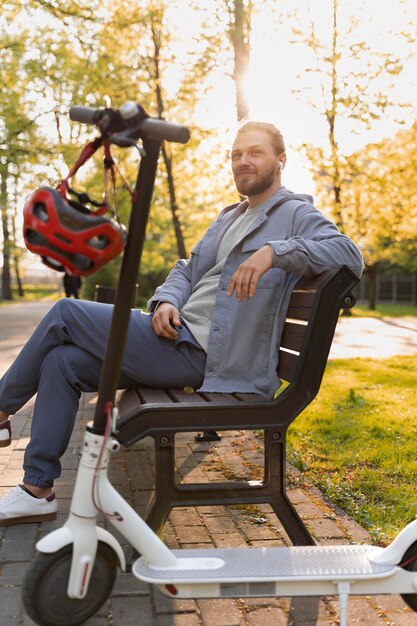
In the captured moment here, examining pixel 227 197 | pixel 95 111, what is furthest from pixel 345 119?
pixel 95 111

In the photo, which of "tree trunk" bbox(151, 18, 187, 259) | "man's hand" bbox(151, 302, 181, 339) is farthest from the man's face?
"tree trunk" bbox(151, 18, 187, 259)

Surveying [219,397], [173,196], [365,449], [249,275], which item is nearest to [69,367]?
[219,397]

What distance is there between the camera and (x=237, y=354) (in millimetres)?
3205

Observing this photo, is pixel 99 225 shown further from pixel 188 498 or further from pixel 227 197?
pixel 227 197

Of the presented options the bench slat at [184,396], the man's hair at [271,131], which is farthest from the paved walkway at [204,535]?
the man's hair at [271,131]

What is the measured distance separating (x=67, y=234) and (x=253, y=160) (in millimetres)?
1601

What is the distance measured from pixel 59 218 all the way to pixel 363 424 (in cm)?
408

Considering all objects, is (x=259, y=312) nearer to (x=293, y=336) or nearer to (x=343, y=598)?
(x=293, y=336)

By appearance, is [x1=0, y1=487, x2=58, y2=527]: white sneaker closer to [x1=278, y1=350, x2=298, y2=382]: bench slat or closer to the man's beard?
[x1=278, y1=350, x2=298, y2=382]: bench slat

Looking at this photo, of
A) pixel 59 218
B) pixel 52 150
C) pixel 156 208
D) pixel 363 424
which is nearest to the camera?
→ pixel 59 218

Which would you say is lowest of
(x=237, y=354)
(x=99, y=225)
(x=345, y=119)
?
(x=237, y=354)

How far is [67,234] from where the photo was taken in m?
2.02

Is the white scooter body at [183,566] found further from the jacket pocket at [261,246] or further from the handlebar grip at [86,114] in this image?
the jacket pocket at [261,246]

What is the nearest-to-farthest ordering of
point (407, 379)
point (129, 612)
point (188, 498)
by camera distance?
point (129, 612) → point (188, 498) → point (407, 379)
